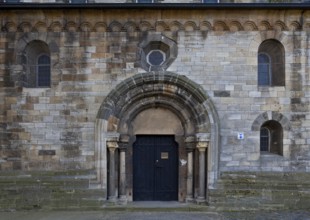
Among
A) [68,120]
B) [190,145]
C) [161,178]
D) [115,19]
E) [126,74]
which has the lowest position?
[161,178]

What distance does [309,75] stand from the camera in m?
8.90

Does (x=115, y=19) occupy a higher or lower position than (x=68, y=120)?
higher

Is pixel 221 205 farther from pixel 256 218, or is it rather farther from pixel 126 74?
pixel 126 74

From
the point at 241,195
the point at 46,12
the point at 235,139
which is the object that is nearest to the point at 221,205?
the point at 241,195

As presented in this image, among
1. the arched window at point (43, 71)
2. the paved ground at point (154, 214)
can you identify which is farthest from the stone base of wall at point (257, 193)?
the arched window at point (43, 71)

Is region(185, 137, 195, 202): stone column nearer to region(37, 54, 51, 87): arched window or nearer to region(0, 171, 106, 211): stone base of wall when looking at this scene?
region(0, 171, 106, 211): stone base of wall

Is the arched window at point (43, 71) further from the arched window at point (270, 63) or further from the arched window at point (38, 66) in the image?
the arched window at point (270, 63)

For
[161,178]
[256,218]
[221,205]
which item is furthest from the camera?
[161,178]

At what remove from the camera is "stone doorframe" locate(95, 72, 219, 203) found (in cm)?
873

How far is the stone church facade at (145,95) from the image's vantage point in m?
8.71

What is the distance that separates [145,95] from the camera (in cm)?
902

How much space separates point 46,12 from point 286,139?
677cm

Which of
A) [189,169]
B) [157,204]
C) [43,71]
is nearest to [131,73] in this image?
[43,71]

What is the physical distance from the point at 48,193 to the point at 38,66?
3.28 m
